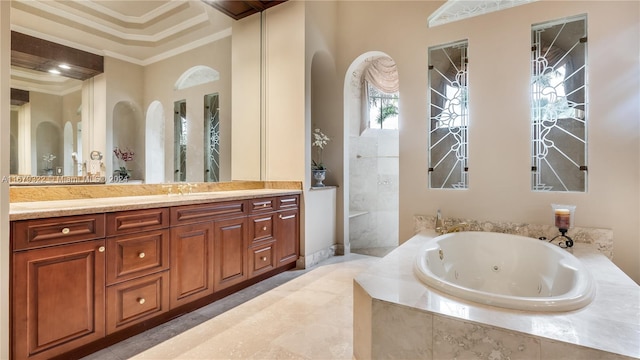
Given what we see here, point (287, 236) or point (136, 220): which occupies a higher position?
point (136, 220)

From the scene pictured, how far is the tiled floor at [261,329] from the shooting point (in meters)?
1.69

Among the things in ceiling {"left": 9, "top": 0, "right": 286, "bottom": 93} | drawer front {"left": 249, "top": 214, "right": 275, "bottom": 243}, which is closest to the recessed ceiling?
ceiling {"left": 9, "top": 0, "right": 286, "bottom": 93}

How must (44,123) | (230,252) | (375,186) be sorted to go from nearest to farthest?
(44,123)
(230,252)
(375,186)

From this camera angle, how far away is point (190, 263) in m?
2.11

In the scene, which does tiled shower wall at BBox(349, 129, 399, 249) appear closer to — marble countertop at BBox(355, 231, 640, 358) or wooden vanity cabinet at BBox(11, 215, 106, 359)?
marble countertop at BBox(355, 231, 640, 358)

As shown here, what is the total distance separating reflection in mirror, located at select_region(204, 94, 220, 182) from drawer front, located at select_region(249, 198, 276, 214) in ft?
2.14

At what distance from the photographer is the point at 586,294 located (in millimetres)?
1310

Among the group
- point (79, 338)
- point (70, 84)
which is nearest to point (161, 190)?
point (70, 84)

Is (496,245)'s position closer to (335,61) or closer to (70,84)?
(335,61)

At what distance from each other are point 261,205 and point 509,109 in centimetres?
250

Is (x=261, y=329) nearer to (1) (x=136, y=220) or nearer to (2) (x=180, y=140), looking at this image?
(1) (x=136, y=220)

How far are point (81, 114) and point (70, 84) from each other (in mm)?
211

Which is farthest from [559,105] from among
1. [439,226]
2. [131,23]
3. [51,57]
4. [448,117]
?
[51,57]

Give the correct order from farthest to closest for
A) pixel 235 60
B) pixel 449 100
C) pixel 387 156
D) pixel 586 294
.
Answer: pixel 387 156 < pixel 235 60 < pixel 449 100 < pixel 586 294
